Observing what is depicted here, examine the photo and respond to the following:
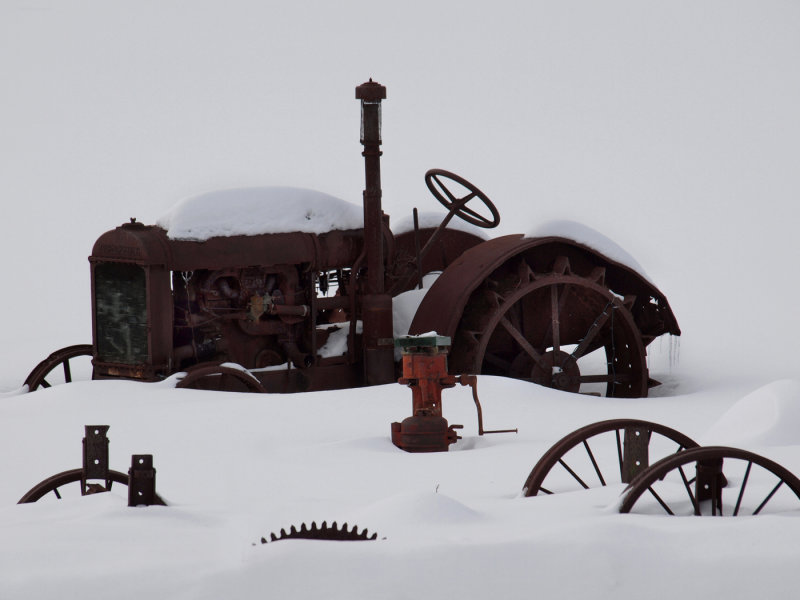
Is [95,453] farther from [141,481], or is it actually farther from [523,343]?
[523,343]

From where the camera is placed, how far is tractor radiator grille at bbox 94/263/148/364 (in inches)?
349

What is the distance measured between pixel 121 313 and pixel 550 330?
3.52 meters

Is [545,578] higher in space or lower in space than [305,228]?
lower

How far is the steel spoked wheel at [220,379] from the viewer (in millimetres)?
8719

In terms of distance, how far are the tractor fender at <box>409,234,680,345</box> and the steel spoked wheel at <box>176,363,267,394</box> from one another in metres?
1.37

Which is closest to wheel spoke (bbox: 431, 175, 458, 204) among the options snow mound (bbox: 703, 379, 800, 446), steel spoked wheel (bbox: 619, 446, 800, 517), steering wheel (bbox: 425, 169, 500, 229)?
steering wheel (bbox: 425, 169, 500, 229)

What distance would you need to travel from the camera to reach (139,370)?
891cm

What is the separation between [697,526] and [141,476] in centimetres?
213

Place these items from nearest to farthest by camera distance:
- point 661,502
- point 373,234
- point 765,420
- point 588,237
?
1. point 661,502
2. point 765,420
3. point 373,234
4. point 588,237

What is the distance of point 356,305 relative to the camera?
984 cm

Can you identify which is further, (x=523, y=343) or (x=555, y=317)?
(x=555, y=317)

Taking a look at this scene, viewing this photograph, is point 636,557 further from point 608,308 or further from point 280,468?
point 608,308

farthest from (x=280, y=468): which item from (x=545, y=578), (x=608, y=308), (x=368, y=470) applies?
(x=608, y=308)

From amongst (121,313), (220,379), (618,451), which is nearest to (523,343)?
(220,379)
